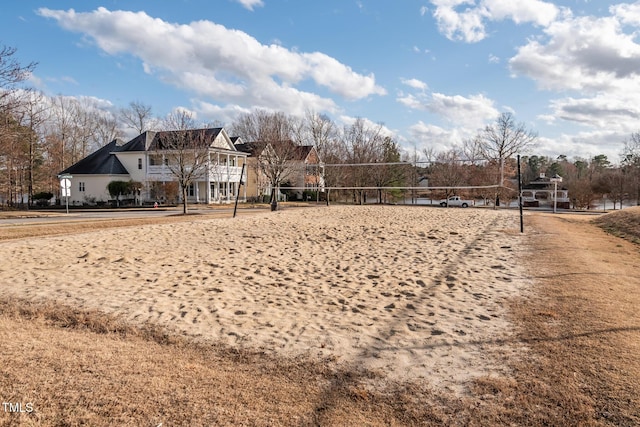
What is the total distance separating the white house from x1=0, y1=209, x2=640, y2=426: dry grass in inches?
1395

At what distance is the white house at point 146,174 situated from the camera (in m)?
39.4

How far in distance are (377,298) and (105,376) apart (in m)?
3.59

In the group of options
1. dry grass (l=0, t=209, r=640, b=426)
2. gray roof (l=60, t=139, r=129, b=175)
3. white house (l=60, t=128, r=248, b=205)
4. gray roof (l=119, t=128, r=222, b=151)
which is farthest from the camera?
gray roof (l=60, t=139, r=129, b=175)

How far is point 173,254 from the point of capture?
9.26 meters

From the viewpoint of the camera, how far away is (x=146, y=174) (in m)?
40.8

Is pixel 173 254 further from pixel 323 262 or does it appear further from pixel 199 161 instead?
pixel 199 161

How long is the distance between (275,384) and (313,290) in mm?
3042

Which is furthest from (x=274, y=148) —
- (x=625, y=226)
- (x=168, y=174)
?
(x=625, y=226)

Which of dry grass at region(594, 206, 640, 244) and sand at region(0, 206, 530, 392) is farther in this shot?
dry grass at region(594, 206, 640, 244)

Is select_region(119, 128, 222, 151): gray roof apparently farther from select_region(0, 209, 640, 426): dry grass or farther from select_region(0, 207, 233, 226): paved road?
select_region(0, 209, 640, 426): dry grass

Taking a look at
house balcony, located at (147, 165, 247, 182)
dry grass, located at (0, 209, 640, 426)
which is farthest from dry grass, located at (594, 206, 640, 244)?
house balcony, located at (147, 165, 247, 182)

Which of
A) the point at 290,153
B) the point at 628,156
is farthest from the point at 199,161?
the point at 628,156

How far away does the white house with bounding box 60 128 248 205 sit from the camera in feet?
129

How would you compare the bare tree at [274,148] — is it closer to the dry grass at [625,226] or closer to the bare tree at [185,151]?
the bare tree at [185,151]
